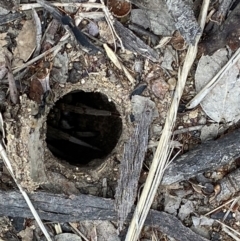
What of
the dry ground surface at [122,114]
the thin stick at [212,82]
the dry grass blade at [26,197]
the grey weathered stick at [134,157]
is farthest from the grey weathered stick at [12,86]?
the thin stick at [212,82]

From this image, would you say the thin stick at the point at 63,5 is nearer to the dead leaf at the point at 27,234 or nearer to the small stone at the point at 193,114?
the small stone at the point at 193,114

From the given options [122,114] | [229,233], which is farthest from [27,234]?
[229,233]

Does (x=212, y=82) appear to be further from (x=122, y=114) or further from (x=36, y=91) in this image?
(x=36, y=91)

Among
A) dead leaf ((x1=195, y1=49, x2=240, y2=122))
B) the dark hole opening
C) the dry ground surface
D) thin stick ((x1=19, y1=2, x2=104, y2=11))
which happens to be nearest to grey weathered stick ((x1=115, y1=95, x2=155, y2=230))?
the dry ground surface

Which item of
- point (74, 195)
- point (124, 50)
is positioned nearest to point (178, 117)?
point (124, 50)

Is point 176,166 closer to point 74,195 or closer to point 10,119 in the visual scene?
point 74,195
